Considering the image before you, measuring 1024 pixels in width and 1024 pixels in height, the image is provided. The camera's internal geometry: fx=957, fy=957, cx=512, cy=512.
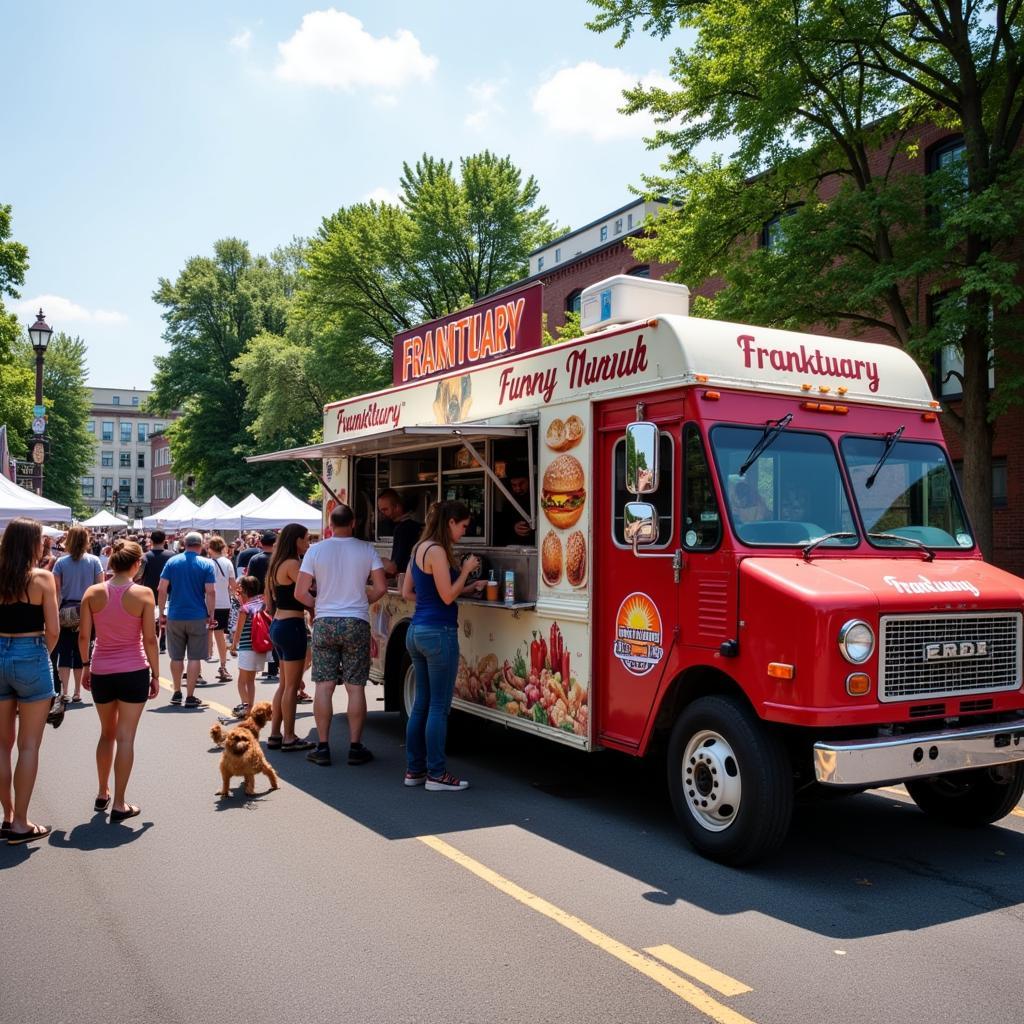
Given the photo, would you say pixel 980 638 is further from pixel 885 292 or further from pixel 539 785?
pixel 885 292

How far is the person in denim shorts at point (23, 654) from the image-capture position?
5.67 meters

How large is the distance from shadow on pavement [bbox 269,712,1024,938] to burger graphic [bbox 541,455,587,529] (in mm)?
2009

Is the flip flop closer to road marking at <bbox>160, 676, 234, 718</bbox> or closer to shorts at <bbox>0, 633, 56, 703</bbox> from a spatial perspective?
shorts at <bbox>0, 633, 56, 703</bbox>

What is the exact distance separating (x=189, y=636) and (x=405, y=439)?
14.1 ft

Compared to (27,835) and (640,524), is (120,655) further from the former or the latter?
(640,524)

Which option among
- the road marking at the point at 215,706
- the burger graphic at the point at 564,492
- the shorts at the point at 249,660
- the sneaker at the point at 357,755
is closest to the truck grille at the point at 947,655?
the burger graphic at the point at 564,492

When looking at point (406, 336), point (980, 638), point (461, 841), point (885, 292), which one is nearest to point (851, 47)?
point (885, 292)

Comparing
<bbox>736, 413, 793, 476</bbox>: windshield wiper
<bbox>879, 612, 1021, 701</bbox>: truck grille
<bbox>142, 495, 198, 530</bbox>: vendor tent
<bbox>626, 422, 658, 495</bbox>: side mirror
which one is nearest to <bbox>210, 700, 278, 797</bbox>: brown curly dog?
<bbox>626, 422, 658, 495</bbox>: side mirror

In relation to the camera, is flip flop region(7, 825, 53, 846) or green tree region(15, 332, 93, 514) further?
green tree region(15, 332, 93, 514)

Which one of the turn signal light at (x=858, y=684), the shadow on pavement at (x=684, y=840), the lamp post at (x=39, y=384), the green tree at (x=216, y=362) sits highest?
the green tree at (x=216, y=362)

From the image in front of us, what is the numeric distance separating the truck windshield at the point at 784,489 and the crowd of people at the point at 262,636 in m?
2.25

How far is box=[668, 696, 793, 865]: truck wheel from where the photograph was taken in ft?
16.5

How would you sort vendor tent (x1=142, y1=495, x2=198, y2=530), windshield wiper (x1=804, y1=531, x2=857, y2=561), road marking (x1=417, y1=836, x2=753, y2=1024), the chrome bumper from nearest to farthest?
road marking (x1=417, y1=836, x2=753, y2=1024), the chrome bumper, windshield wiper (x1=804, y1=531, x2=857, y2=561), vendor tent (x1=142, y1=495, x2=198, y2=530)

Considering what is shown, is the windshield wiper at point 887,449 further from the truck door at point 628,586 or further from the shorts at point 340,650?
the shorts at point 340,650
